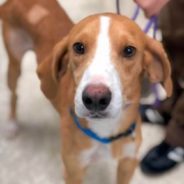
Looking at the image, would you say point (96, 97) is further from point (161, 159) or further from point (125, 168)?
point (161, 159)

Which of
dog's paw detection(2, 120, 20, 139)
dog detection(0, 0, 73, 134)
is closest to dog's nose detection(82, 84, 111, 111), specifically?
dog detection(0, 0, 73, 134)

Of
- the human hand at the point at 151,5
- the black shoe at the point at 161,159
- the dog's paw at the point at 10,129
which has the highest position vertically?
the human hand at the point at 151,5

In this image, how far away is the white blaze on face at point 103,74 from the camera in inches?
43.3

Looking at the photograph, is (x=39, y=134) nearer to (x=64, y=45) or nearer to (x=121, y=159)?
(x=121, y=159)

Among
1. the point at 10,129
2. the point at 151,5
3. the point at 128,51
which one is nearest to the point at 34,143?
the point at 10,129

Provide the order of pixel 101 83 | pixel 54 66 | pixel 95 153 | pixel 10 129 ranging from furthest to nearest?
pixel 10 129, pixel 95 153, pixel 54 66, pixel 101 83

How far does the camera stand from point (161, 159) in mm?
1808

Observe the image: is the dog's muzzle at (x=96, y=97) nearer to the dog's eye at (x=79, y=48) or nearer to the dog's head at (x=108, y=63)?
the dog's head at (x=108, y=63)

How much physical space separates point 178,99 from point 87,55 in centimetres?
73

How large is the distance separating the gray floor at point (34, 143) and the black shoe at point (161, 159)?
0.02 meters

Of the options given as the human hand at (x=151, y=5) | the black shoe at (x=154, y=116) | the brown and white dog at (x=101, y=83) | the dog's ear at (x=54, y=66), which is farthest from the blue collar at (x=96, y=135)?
the black shoe at (x=154, y=116)

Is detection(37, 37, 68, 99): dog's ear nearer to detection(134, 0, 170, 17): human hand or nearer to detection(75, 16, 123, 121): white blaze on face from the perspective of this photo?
detection(75, 16, 123, 121): white blaze on face

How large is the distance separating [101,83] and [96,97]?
34 mm

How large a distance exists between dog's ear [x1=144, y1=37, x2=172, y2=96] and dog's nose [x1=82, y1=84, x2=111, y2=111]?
204 millimetres
